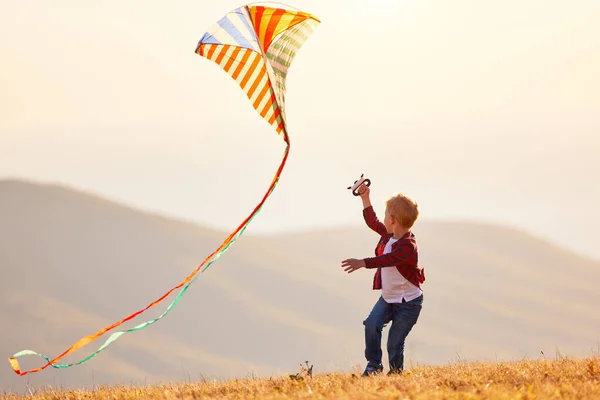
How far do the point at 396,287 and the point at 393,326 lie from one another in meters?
0.45

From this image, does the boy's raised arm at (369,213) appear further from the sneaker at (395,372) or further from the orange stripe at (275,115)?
the sneaker at (395,372)

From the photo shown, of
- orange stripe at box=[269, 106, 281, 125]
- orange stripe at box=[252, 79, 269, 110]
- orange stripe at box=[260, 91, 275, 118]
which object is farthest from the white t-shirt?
orange stripe at box=[252, 79, 269, 110]

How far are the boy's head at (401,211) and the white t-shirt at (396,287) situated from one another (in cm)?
21

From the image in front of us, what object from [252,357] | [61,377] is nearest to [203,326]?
[252,357]

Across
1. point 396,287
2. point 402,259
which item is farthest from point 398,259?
point 396,287

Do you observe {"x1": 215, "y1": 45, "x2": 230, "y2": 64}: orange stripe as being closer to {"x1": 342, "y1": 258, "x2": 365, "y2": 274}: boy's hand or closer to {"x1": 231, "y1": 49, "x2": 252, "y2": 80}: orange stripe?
{"x1": 231, "y1": 49, "x2": 252, "y2": 80}: orange stripe

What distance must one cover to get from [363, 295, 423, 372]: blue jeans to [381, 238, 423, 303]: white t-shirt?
7 cm

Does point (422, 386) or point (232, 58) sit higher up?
point (232, 58)

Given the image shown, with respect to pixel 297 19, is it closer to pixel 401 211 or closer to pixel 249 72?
pixel 249 72

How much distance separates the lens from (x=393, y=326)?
8.73 metres

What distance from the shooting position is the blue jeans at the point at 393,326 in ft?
28.4

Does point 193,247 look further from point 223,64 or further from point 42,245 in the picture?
point 223,64

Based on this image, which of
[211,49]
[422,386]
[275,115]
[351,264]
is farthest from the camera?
[211,49]

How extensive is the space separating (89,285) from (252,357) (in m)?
12.8
